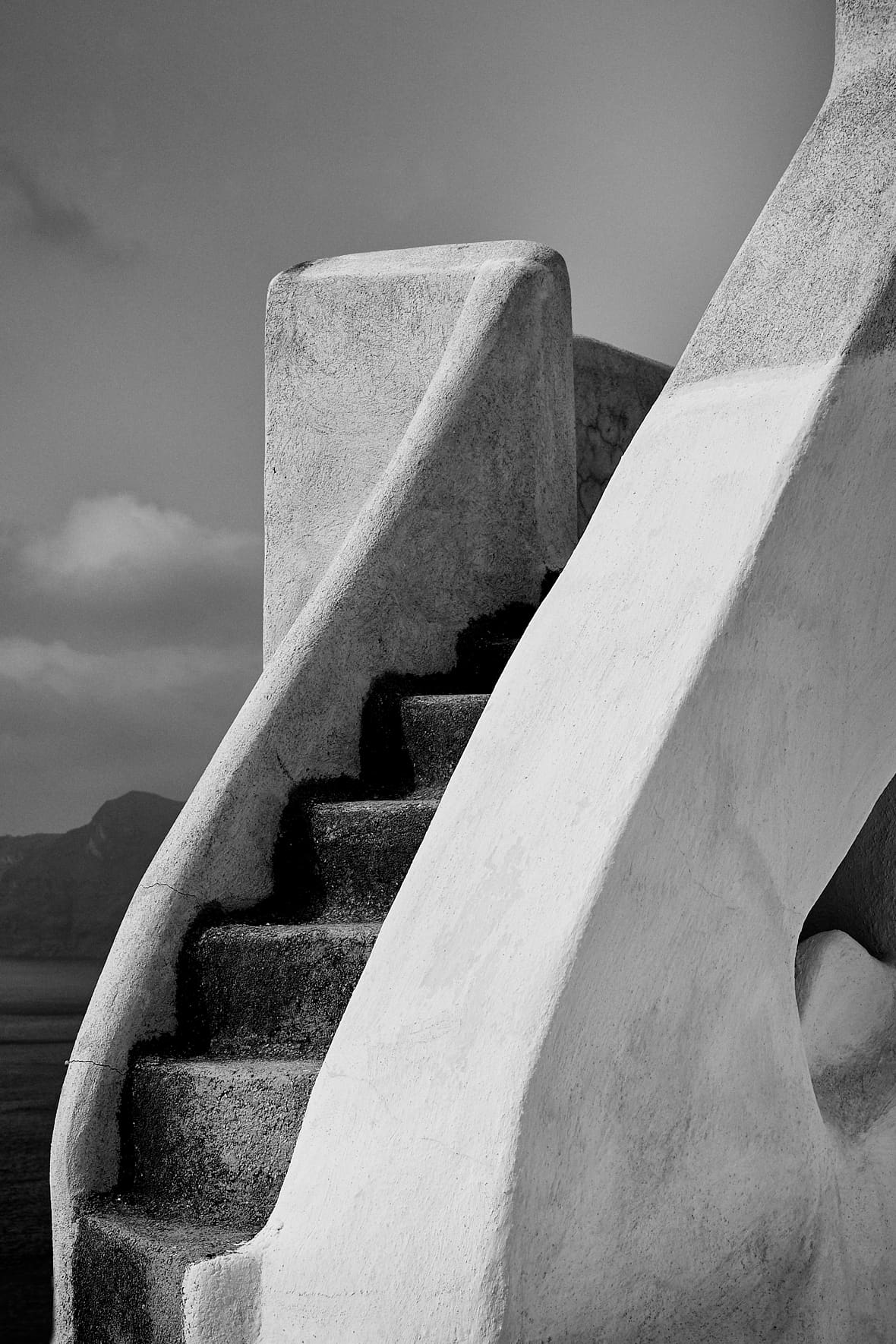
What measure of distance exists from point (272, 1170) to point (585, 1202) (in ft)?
2.67

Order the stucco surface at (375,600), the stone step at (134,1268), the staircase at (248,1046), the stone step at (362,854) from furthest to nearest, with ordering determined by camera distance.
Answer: the stone step at (362,854)
the stucco surface at (375,600)
the staircase at (248,1046)
the stone step at (134,1268)

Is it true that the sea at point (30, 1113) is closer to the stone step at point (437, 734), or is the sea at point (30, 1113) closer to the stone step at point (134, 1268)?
the stone step at point (134, 1268)

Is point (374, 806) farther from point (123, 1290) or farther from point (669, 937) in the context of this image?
point (669, 937)

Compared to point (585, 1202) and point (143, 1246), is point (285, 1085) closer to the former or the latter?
point (143, 1246)

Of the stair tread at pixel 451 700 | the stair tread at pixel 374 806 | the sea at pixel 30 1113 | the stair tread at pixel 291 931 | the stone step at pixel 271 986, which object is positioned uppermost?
the stair tread at pixel 451 700

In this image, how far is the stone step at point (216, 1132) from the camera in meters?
2.39

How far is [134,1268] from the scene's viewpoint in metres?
2.31

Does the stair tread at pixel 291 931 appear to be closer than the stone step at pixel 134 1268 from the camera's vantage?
No

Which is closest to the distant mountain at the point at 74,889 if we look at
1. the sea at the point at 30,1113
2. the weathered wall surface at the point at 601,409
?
the sea at the point at 30,1113

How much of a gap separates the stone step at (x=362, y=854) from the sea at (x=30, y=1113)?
66cm

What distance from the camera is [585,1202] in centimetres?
178

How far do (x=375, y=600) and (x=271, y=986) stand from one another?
1.17 metres

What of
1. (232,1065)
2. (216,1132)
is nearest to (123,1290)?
(216,1132)

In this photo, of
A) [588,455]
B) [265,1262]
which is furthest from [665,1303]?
[588,455]
